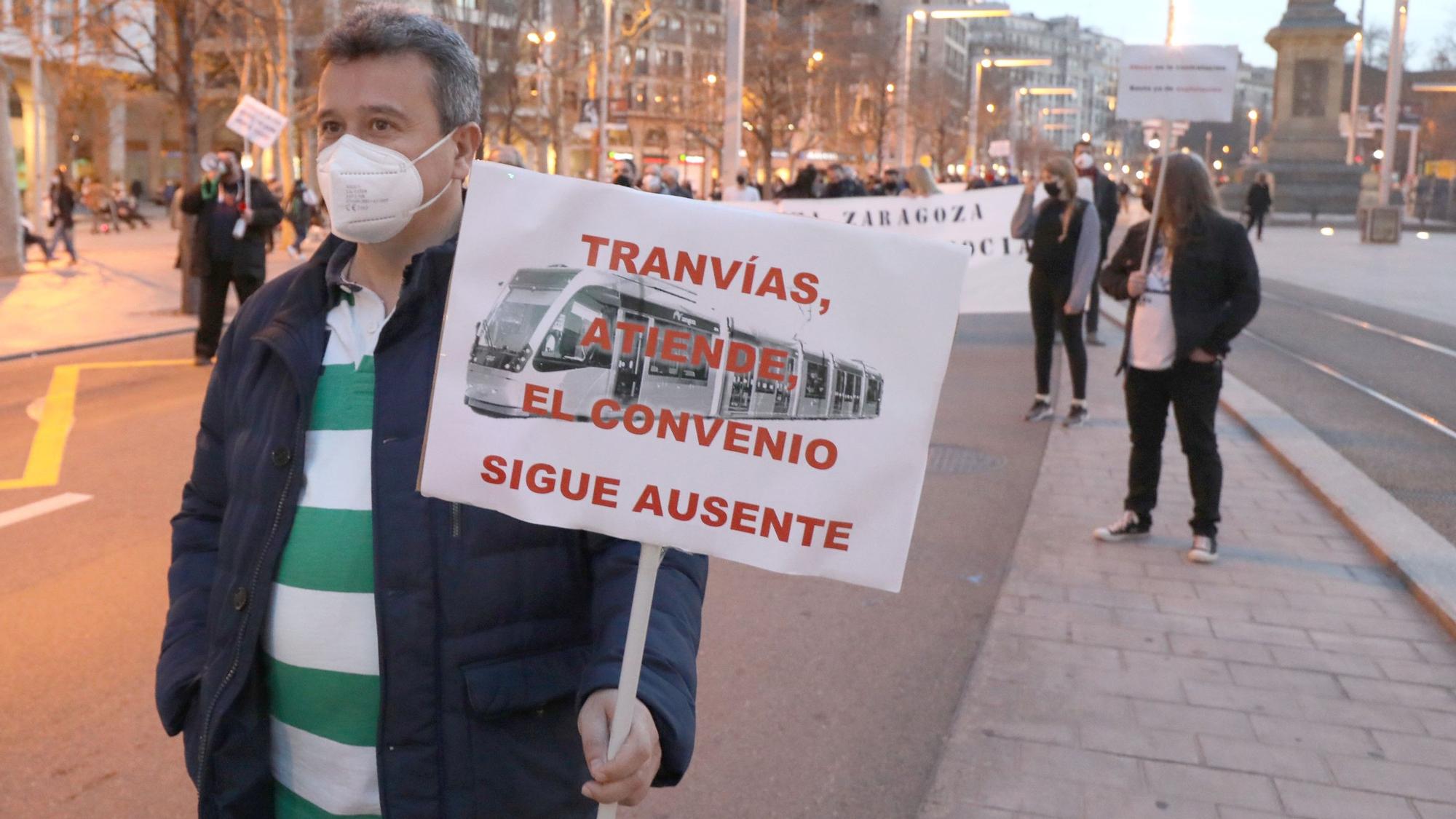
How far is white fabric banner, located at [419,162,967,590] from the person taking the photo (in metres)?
1.69

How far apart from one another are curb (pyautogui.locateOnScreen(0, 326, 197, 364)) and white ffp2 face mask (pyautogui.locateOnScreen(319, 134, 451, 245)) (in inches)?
504

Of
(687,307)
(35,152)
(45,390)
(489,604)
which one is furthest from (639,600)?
(35,152)

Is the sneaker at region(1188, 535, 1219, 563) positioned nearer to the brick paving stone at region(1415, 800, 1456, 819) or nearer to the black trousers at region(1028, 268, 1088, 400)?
the brick paving stone at region(1415, 800, 1456, 819)

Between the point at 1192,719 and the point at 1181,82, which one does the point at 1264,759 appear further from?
the point at 1181,82

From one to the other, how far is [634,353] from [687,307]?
0.29ft

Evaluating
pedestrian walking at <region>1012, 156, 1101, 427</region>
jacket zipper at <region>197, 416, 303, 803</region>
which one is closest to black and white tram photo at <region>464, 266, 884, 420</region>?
jacket zipper at <region>197, 416, 303, 803</region>

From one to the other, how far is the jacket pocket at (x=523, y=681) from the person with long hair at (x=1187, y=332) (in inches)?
198

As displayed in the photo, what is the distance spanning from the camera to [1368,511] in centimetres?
715

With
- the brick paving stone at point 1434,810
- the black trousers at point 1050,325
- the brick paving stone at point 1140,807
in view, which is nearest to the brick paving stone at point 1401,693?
the brick paving stone at point 1434,810

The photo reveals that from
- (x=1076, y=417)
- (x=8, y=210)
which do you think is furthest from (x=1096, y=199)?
(x=8, y=210)

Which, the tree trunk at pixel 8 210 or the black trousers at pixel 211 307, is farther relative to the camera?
the tree trunk at pixel 8 210

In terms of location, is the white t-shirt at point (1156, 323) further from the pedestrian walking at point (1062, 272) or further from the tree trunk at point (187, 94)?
the tree trunk at point (187, 94)

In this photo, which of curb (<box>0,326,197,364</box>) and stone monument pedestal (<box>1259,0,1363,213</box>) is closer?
curb (<box>0,326,197,364</box>)

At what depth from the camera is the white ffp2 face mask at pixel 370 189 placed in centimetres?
203
